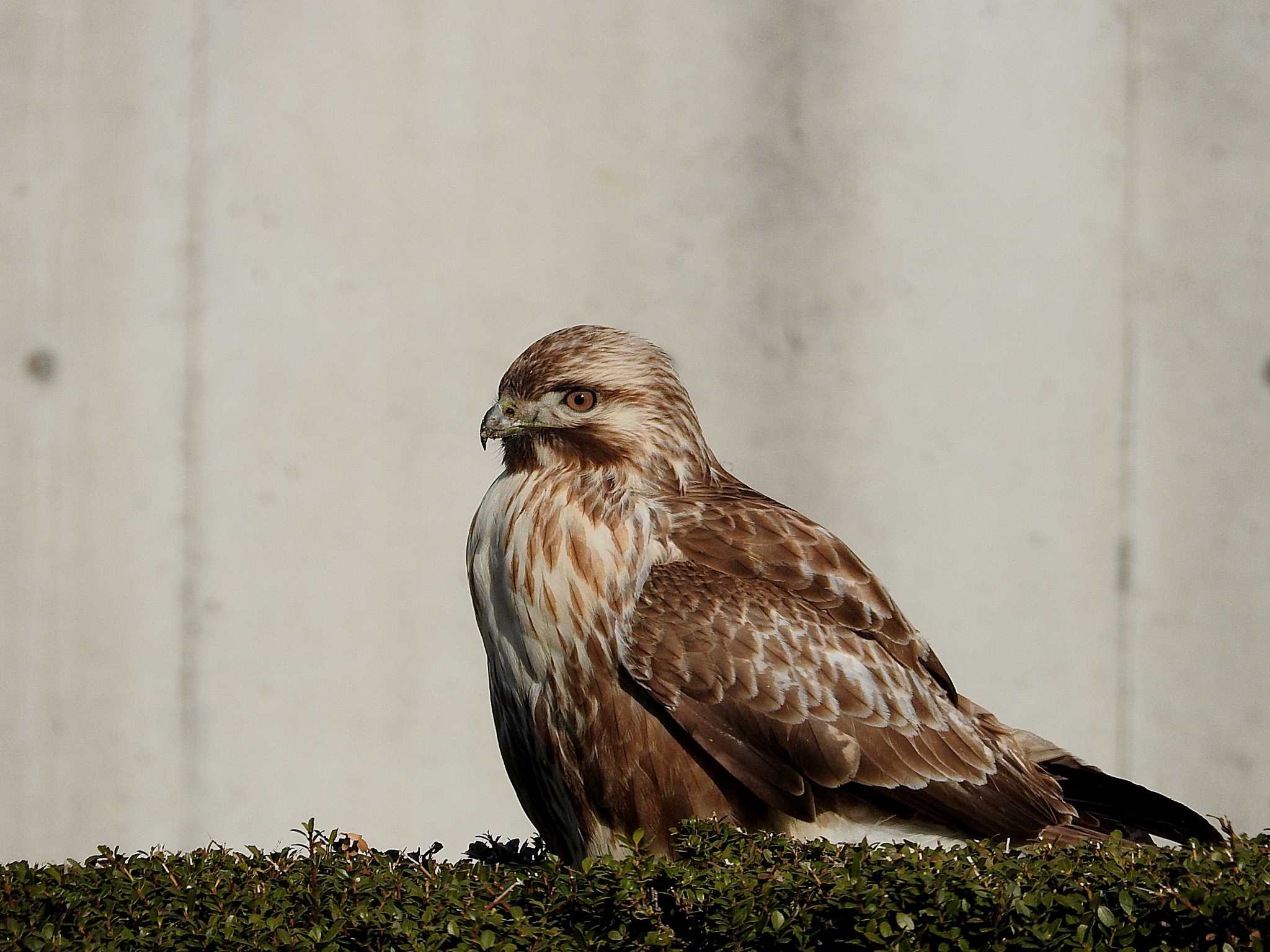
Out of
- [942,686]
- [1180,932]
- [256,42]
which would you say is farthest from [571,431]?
[256,42]

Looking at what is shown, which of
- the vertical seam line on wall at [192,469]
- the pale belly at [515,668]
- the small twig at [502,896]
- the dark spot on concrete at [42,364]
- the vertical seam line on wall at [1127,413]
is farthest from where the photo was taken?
the vertical seam line on wall at [1127,413]

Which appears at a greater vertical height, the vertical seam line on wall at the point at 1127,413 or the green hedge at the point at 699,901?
the vertical seam line on wall at the point at 1127,413

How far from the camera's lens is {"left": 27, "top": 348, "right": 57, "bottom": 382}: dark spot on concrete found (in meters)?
6.20

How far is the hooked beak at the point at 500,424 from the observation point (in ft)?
12.5

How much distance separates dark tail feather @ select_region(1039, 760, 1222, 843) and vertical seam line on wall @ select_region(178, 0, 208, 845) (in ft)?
12.9

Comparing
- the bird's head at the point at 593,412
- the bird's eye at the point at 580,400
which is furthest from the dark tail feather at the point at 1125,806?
the bird's eye at the point at 580,400

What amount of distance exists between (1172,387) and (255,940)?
5400mm

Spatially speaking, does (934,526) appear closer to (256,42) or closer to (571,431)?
(571,431)

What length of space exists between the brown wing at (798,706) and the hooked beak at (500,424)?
0.57 metres

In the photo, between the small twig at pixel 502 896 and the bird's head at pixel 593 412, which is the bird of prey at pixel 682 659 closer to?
the bird's head at pixel 593 412

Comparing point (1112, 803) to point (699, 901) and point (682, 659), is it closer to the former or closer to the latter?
point (682, 659)

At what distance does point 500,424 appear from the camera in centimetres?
381

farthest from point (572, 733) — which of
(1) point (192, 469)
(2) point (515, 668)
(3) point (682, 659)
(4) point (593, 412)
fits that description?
(1) point (192, 469)

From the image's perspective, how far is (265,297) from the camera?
252 inches
